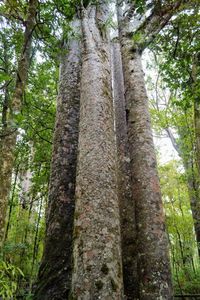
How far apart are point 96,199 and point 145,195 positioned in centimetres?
104

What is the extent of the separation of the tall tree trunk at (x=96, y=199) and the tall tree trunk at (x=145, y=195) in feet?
2.30

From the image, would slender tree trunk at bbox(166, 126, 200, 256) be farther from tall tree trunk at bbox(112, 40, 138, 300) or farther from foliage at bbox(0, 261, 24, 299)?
foliage at bbox(0, 261, 24, 299)

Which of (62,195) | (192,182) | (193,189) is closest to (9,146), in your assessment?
(62,195)

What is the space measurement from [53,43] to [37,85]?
3292 mm

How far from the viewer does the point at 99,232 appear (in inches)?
81.7

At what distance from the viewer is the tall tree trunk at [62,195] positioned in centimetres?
258

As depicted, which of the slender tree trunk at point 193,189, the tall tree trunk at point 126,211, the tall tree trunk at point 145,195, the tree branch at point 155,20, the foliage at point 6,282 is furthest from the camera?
the slender tree trunk at point 193,189

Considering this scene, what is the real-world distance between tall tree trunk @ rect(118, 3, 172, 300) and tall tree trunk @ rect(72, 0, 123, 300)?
2.30 feet

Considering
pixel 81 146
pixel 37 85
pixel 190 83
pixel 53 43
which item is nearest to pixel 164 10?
pixel 190 83

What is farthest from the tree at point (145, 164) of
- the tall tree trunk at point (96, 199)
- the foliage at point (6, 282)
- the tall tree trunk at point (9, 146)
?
the tall tree trunk at point (9, 146)

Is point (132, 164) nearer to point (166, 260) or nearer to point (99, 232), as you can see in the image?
point (166, 260)

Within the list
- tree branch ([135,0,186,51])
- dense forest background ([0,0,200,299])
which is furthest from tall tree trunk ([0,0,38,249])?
tree branch ([135,0,186,51])

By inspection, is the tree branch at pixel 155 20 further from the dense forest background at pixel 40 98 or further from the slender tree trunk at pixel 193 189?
the slender tree trunk at pixel 193 189

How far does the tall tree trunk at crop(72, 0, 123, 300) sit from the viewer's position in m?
1.89
